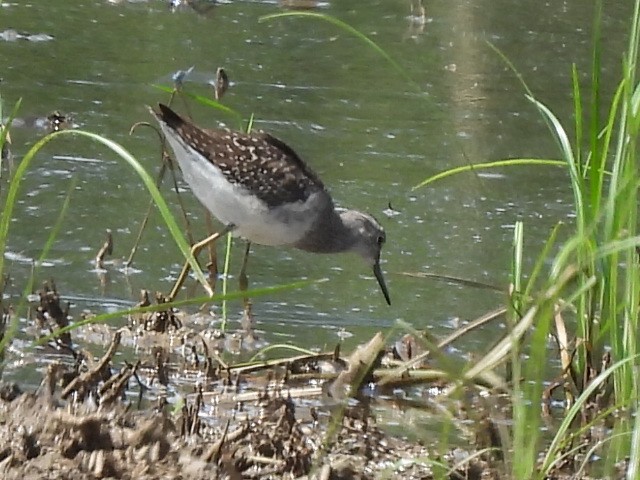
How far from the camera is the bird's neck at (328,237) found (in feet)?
21.8

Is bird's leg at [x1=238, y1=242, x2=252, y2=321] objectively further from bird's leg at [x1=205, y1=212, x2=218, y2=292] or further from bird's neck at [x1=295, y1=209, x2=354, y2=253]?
bird's neck at [x1=295, y1=209, x2=354, y2=253]

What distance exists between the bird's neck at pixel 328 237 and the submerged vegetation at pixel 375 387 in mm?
925

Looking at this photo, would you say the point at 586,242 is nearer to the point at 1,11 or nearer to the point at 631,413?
the point at 631,413

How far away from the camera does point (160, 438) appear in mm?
3666

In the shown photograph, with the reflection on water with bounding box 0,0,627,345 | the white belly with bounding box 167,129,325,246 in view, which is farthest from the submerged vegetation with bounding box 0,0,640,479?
the white belly with bounding box 167,129,325,246

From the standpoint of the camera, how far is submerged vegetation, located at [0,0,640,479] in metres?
3.62

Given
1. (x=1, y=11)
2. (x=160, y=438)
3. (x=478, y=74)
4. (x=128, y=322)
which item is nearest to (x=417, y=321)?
(x=128, y=322)

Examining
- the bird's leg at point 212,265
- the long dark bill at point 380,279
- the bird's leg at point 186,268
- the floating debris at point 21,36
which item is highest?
the floating debris at point 21,36

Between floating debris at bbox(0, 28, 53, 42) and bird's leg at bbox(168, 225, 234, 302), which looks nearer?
bird's leg at bbox(168, 225, 234, 302)

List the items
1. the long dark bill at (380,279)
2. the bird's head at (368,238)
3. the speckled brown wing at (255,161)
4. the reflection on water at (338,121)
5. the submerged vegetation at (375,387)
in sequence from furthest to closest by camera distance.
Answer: the bird's head at (368,238) < the speckled brown wing at (255,161) < the reflection on water at (338,121) < the long dark bill at (380,279) < the submerged vegetation at (375,387)

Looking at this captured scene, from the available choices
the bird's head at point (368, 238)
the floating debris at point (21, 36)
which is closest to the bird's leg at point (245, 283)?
the bird's head at point (368, 238)

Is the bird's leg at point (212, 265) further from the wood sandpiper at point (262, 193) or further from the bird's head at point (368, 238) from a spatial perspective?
the bird's head at point (368, 238)

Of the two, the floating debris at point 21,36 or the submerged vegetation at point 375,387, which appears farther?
the floating debris at point 21,36

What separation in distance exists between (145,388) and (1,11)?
6.18 m
